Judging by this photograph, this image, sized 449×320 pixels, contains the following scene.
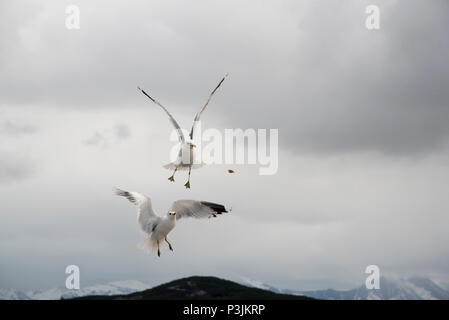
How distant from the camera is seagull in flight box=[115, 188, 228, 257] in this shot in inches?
1228

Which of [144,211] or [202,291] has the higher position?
[144,211]

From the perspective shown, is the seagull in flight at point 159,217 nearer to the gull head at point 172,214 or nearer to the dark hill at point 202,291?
the gull head at point 172,214

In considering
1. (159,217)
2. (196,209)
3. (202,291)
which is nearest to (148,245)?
(159,217)

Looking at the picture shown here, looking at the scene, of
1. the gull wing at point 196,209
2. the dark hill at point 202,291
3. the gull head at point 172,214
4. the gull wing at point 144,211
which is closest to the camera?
the gull head at point 172,214

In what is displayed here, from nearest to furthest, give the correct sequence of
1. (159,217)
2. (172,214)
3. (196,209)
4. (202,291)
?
(172,214) < (159,217) < (196,209) < (202,291)

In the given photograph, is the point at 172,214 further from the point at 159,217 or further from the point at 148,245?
the point at 148,245

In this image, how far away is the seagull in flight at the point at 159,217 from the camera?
31.2m

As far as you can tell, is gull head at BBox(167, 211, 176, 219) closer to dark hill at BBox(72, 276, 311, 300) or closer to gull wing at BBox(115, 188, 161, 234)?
gull wing at BBox(115, 188, 161, 234)

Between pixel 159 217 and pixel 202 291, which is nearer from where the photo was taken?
pixel 159 217

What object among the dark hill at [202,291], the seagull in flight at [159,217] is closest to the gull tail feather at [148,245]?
the seagull in flight at [159,217]

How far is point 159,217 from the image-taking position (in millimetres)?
31438
